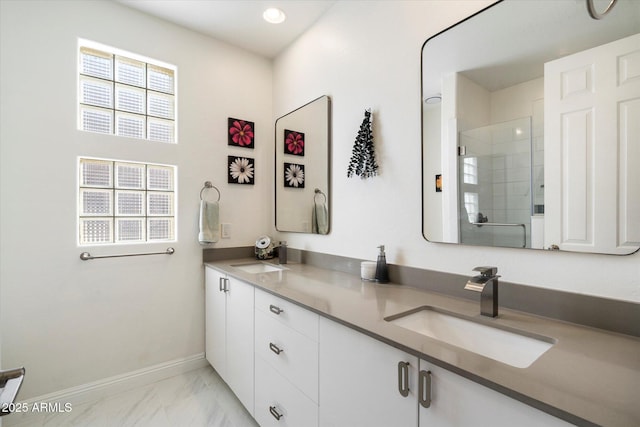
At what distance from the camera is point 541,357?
784 mm

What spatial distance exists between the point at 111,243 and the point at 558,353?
2.44 m

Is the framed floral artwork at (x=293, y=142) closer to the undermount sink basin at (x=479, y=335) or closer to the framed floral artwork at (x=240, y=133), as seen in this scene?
the framed floral artwork at (x=240, y=133)

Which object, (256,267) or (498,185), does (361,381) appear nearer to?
(498,185)

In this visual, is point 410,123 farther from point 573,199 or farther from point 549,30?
point 573,199

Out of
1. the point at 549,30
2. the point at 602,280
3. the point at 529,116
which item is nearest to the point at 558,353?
the point at 602,280

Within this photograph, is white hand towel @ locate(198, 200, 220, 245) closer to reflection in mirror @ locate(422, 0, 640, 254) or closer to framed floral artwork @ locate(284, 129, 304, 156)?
framed floral artwork @ locate(284, 129, 304, 156)

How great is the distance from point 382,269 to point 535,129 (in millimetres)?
933

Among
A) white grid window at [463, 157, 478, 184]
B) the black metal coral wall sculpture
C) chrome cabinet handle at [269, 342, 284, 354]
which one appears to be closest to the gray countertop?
chrome cabinet handle at [269, 342, 284, 354]

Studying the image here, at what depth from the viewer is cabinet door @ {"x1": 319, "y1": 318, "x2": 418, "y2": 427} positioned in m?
0.88

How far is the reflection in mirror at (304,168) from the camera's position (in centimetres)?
214

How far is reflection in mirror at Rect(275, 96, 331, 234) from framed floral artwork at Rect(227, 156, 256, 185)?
0.22 m

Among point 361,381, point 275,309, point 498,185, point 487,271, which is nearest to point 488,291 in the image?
A: point 487,271

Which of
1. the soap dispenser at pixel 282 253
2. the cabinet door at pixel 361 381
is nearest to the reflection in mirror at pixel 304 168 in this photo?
the soap dispenser at pixel 282 253

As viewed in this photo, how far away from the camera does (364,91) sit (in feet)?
6.00
